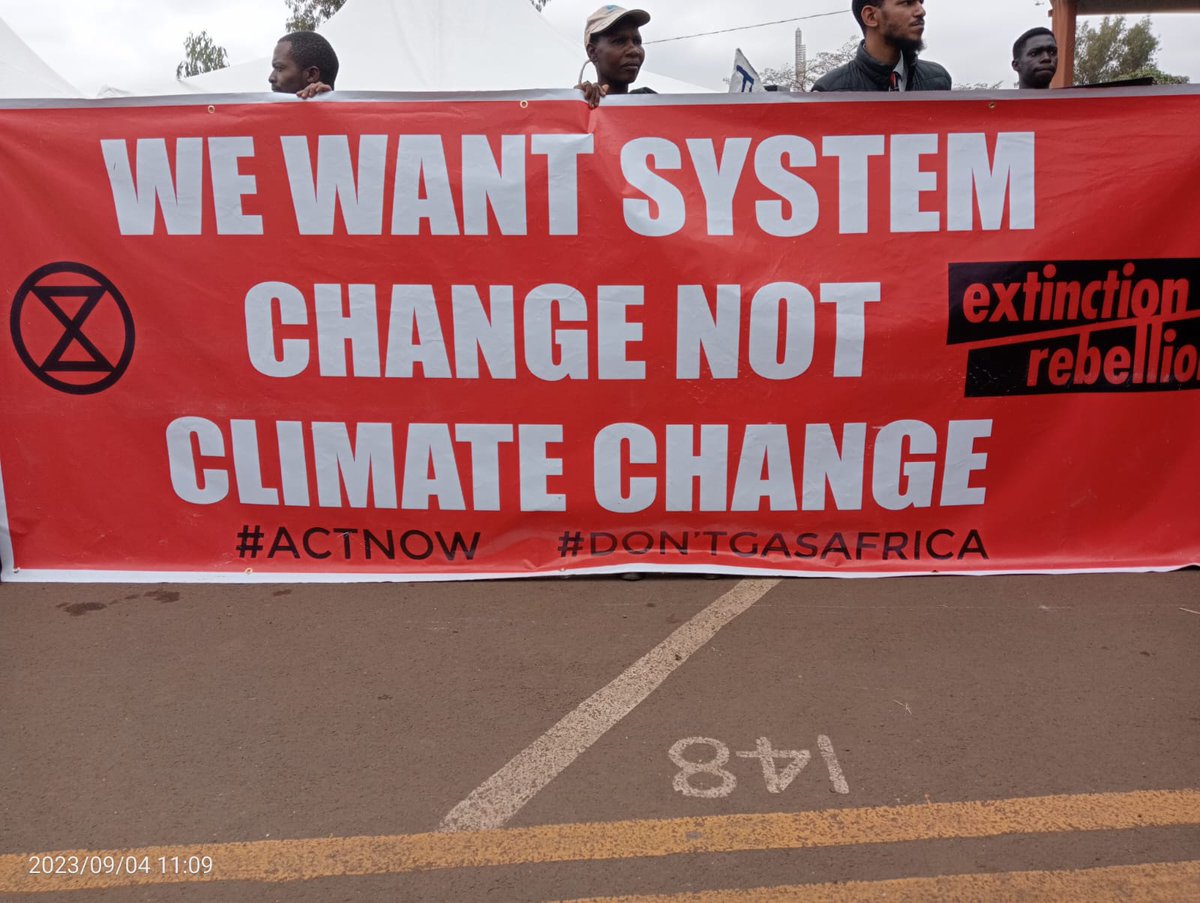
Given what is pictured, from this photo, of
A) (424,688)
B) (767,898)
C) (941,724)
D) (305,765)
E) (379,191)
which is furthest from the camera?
(379,191)

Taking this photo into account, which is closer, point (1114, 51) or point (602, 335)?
point (602, 335)

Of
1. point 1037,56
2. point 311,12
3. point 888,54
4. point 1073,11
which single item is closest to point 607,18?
point 888,54

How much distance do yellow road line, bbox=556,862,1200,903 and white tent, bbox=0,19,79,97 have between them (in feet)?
31.7

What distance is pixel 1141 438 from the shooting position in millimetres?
4016

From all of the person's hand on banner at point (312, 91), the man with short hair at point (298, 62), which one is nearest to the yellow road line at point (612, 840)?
the person's hand on banner at point (312, 91)

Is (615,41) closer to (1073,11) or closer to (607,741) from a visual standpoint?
(607,741)

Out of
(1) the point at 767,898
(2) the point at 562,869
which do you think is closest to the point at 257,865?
(2) the point at 562,869

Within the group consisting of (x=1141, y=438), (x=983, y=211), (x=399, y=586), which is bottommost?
(x=399, y=586)

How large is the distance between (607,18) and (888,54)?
1240mm

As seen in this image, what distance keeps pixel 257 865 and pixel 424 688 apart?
2.94 ft

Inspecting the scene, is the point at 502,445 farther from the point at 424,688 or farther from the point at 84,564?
the point at 84,564

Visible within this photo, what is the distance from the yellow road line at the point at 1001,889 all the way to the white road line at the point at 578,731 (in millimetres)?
414

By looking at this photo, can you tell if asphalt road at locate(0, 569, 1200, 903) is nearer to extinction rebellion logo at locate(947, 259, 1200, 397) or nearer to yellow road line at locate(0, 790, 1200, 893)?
yellow road line at locate(0, 790, 1200, 893)

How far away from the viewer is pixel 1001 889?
2166 mm
